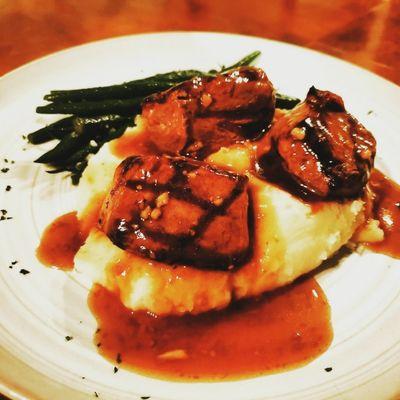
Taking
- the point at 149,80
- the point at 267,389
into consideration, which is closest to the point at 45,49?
the point at 149,80

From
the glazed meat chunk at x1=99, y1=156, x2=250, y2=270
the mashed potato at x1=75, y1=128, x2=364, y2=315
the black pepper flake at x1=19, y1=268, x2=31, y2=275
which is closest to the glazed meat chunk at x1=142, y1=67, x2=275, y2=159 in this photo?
the mashed potato at x1=75, y1=128, x2=364, y2=315

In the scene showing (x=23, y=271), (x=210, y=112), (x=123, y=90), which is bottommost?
(x=23, y=271)

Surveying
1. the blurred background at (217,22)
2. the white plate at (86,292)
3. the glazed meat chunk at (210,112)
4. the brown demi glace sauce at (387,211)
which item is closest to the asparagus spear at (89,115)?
the white plate at (86,292)

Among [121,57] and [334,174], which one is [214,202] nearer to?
[334,174]

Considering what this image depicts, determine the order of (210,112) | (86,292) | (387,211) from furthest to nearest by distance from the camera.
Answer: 1. (387,211)
2. (210,112)
3. (86,292)

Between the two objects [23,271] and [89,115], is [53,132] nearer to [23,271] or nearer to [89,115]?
[89,115]

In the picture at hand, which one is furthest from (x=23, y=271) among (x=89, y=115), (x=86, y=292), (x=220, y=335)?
(x=89, y=115)

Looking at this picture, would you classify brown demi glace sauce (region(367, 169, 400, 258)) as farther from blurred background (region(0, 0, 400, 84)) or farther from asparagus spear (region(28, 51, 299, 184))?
blurred background (region(0, 0, 400, 84))
